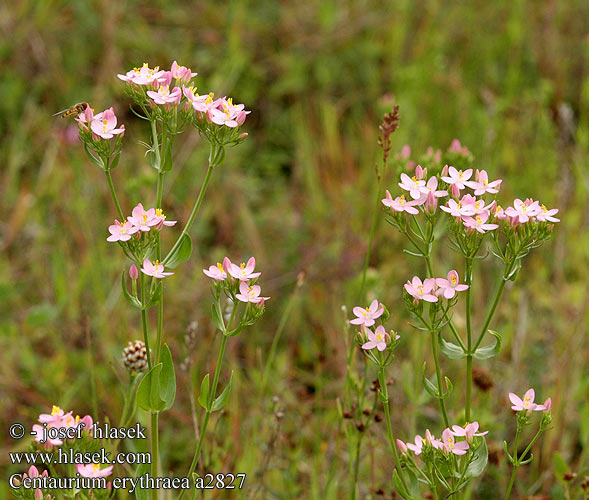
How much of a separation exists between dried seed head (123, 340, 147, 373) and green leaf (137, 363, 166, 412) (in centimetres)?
34

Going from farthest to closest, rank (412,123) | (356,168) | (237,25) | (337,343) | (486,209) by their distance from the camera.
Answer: (237,25), (356,168), (412,123), (337,343), (486,209)

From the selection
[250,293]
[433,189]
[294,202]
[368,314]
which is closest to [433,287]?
[368,314]

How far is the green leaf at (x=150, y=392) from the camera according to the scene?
165cm

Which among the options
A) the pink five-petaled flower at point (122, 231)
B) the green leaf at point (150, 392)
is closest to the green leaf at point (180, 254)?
the pink five-petaled flower at point (122, 231)

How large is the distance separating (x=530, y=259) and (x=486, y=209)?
7.40ft

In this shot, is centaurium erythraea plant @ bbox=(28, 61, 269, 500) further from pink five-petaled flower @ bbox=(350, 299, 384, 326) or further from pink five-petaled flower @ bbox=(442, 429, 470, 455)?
pink five-petaled flower @ bbox=(442, 429, 470, 455)

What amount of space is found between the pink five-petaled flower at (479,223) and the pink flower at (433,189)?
11 cm

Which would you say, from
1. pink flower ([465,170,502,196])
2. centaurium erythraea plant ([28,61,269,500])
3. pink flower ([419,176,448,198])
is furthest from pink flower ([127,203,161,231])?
pink flower ([465,170,502,196])

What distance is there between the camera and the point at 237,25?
15.9 ft

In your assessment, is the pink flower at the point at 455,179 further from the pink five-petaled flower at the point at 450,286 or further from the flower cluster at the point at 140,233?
the flower cluster at the point at 140,233

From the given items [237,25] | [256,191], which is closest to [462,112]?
[256,191]

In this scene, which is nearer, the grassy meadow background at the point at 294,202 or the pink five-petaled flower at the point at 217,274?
the pink five-petaled flower at the point at 217,274

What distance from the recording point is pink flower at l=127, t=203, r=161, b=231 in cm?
160

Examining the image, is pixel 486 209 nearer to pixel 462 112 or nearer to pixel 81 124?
pixel 81 124
